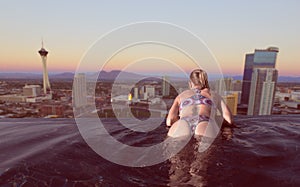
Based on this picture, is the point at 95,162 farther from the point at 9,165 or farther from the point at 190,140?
the point at 190,140

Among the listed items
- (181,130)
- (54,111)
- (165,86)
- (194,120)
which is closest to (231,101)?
(165,86)

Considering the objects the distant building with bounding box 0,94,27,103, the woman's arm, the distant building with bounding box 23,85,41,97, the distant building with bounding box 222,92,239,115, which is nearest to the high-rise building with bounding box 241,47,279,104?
the distant building with bounding box 222,92,239,115

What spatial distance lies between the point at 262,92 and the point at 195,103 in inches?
639

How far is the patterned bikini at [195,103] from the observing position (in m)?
2.25

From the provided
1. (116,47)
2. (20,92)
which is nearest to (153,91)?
(116,47)

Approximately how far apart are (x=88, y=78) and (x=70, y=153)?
827 millimetres

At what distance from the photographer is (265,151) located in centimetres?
198

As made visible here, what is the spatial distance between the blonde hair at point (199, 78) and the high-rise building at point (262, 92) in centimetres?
1119

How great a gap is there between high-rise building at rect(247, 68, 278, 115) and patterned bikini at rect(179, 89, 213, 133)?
11302 millimetres

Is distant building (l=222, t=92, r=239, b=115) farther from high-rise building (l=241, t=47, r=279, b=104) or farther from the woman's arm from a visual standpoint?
high-rise building (l=241, t=47, r=279, b=104)

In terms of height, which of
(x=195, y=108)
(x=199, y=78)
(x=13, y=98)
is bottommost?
(x=13, y=98)

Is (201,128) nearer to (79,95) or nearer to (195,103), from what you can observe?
(195,103)

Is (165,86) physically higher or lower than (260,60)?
lower

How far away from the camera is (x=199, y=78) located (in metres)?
2.58
